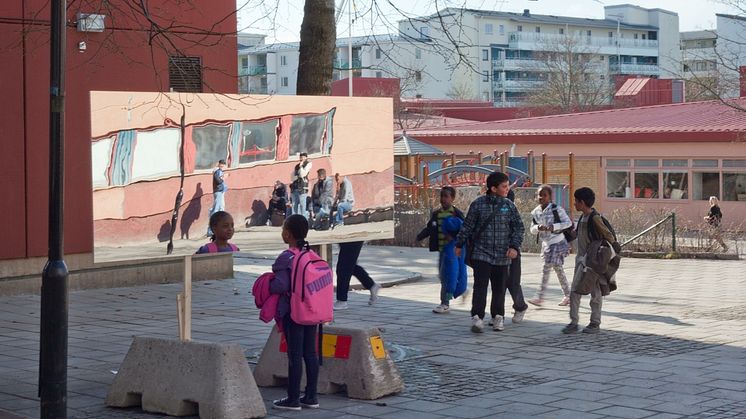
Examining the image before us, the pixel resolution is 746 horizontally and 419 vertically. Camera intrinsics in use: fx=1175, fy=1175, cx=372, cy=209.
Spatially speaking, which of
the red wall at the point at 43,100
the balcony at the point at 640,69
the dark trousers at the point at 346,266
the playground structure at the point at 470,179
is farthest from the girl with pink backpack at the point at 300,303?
the balcony at the point at 640,69

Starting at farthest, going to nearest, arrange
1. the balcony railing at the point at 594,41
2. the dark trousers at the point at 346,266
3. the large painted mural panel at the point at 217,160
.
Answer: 1. the balcony railing at the point at 594,41
2. the dark trousers at the point at 346,266
3. the large painted mural panel at the point at 217,160

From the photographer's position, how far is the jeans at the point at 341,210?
11250 millimetres

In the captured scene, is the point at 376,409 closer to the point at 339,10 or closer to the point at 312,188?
the point at 312,188

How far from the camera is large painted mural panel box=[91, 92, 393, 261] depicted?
9102 millimetres

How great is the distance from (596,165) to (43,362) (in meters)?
36.5

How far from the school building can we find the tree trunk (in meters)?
24.8

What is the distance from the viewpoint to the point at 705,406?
8.61m

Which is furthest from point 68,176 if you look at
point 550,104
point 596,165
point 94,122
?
point 550,104

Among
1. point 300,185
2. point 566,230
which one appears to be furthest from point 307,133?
point 566,230

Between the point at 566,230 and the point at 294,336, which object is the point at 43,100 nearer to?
the point at 566,230

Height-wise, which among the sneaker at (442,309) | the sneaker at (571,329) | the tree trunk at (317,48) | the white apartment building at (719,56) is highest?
the white apartment building at (719,56)

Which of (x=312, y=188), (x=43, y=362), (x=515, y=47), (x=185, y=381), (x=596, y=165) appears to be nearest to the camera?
(x=43, y=362)

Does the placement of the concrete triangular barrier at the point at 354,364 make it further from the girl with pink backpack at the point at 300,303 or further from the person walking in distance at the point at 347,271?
the person walking in distance at the point at 347,271

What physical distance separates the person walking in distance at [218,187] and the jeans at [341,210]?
→ 1.64 meters
